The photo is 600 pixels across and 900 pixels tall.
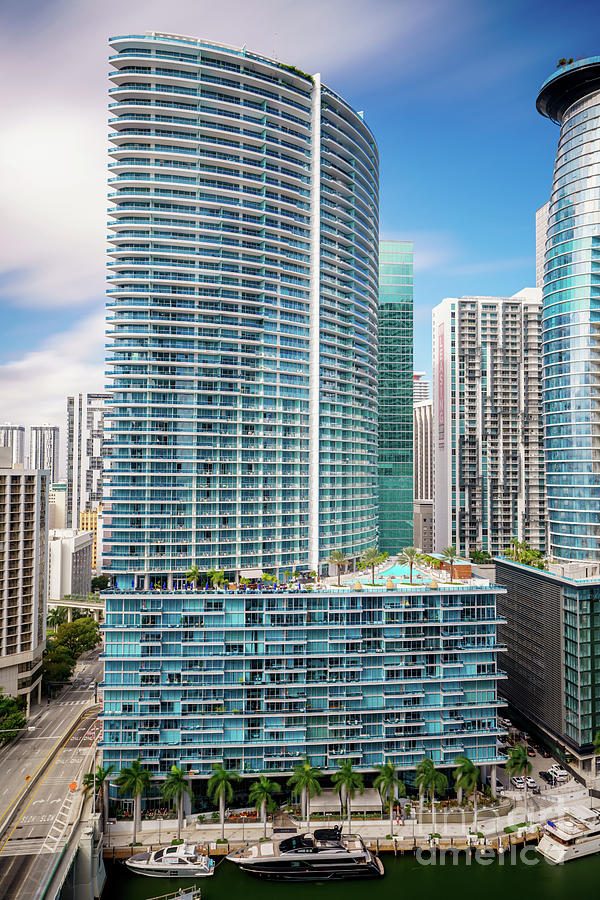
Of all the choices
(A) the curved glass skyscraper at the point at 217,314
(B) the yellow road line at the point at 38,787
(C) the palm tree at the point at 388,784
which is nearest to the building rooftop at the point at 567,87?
(A) the curved glass skyscraper at the point at 217,314

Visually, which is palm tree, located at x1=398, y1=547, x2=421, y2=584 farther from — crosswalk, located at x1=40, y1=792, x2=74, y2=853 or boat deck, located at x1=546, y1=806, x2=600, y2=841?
crosswalk, located at x1=40, y1=792, x2=74, y2=853

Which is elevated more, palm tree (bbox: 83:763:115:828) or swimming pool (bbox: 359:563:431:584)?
swimming pool (bbox: 359:563:431:584)

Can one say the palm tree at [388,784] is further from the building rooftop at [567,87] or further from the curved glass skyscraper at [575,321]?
the building rooftop at [567,87]

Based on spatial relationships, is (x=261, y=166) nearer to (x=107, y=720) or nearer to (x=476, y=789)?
(x=107, y=720)

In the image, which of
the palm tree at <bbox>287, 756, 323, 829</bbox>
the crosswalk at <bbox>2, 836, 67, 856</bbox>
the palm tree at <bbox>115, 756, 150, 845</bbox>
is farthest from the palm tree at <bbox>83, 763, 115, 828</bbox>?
the palm tree at <bbox>287, 756, 323, 829</bbox>

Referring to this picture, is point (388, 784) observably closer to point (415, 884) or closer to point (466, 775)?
point (466, 775)

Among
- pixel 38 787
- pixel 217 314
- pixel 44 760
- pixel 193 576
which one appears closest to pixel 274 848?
pixel 38 787

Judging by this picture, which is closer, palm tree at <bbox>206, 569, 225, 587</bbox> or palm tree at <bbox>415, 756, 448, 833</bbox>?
palm tree at <bbox>415, 756, 448, 833</bbox>

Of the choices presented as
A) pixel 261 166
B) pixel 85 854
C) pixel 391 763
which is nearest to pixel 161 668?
pixel 85 854
